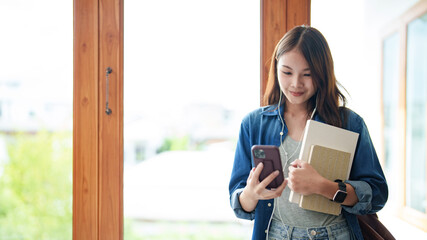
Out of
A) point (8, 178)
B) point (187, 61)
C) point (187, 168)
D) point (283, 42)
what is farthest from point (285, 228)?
point (8, 178)

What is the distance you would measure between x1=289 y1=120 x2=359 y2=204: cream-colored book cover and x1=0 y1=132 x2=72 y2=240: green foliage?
52.2 inches

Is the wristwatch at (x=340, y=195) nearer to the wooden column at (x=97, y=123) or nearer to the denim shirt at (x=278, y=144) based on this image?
the denim shirt at (x=278, y=144)

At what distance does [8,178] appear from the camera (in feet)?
6.56

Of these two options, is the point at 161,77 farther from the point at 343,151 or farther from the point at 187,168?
the point at 343,151

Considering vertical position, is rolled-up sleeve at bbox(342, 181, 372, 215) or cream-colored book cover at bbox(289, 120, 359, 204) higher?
cream-colored book cover at bbox(289, 120, 359, 204)

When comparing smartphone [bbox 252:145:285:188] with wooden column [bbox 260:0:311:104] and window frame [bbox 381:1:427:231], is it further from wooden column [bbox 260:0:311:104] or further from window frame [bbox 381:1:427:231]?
window frame [bbox 381:1:427:231]

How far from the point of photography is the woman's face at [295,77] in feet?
3.98

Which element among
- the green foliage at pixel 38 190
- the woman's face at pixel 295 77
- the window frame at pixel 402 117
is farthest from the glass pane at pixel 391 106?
the green foliage at pixel 38 190

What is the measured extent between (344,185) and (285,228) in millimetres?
234

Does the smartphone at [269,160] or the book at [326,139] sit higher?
the book at [326,139]

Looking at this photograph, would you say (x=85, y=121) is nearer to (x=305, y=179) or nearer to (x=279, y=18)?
(x=279, y=18)

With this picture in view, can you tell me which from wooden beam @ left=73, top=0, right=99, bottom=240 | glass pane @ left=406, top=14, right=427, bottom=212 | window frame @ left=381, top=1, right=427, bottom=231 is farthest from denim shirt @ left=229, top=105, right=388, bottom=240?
window frame @ left=381, top=1, right=427, bottom=231

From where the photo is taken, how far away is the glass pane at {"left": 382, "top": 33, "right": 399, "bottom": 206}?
12.6 ft

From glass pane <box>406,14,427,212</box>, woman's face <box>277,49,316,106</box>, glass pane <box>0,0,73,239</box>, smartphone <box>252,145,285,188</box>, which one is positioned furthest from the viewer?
glass pane <box>406,14,427,212</box>
